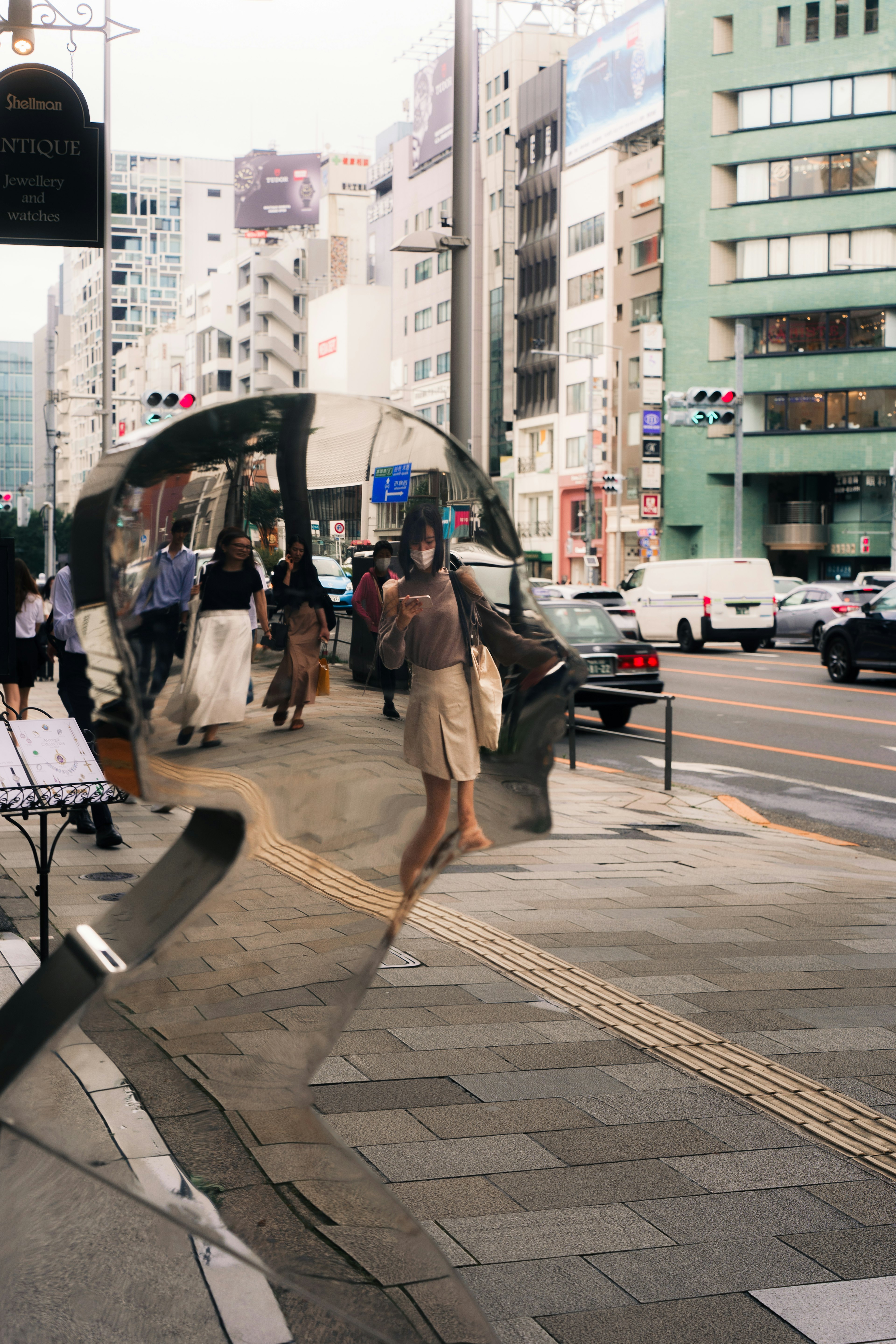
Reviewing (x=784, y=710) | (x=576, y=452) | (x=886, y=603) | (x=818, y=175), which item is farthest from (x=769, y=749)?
(x=576, y=452)

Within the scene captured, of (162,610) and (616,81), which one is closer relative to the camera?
(162,610)

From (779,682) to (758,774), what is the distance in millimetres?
8829

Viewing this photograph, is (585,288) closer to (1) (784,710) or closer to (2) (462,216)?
(1) (784,710)

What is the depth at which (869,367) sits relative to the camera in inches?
1944

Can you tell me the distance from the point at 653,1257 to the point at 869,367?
1964 inches

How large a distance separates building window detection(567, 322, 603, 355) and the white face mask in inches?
2315

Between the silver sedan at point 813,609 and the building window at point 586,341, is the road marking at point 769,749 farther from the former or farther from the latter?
the building window at point 586,341

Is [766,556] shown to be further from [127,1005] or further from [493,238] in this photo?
[127,1005]

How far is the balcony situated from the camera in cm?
5084

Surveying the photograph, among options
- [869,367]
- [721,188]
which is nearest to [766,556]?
[869,367]

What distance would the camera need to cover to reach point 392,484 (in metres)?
1.75

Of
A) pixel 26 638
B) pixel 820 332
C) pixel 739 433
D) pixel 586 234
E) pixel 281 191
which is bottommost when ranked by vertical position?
pixel 26 638

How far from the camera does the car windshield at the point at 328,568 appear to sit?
1748 mm

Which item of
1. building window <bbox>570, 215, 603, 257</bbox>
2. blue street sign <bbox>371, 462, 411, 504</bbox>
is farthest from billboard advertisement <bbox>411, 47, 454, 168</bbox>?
blue street sign <bbox>371, 462, 411, 504</bbox>
